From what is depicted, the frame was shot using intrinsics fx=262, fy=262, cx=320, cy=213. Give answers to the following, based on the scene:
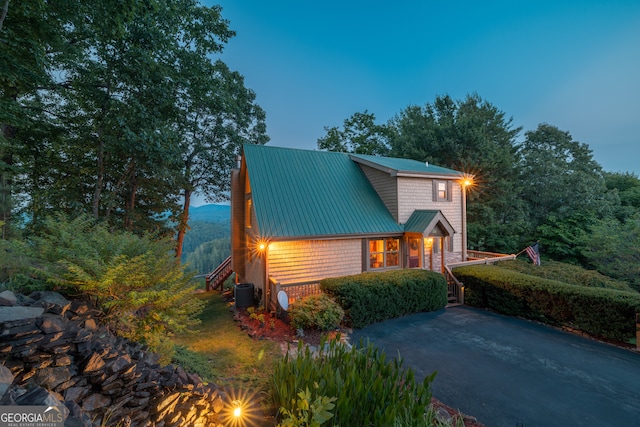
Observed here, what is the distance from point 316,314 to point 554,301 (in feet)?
26.0

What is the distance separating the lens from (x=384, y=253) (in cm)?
1211

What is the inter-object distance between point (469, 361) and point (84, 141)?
54.1 ft

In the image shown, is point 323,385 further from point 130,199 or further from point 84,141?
point 130,199

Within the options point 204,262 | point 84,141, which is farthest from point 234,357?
point 204,262

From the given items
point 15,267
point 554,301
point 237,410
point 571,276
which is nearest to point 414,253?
point 554,301

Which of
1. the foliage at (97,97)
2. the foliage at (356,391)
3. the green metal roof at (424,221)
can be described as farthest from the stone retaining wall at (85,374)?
the green metal roof at (424,221)

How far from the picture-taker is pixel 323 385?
3.20 m

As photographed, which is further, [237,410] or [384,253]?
[384,253]

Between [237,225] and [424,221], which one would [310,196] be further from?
[424,221]

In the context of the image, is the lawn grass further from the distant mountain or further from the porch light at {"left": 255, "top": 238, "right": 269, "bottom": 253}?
the distant mountain

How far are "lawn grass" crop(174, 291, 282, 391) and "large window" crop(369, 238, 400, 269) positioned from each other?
6196 mm

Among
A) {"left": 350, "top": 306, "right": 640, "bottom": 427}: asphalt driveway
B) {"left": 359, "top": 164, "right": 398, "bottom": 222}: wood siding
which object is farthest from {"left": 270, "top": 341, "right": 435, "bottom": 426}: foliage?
{"left": 359, "top": 164, "right": 398, "bottom": 222}: wood siding

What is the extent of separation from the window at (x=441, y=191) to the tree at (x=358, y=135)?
42.4ft

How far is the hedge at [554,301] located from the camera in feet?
24.3
